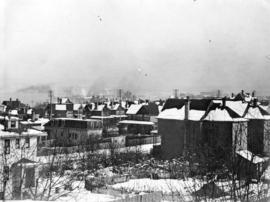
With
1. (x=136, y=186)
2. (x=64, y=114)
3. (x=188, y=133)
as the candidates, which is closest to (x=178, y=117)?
(x=188, y=133)

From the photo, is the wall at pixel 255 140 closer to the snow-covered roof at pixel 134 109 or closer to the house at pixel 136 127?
the house at pixel 136 127

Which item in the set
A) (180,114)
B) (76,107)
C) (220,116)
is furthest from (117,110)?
(220,116)

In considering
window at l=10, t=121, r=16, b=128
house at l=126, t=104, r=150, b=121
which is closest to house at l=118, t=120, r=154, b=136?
house at l=126, t=104, r=150, b=121

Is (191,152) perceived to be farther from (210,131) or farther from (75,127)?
(75,127)

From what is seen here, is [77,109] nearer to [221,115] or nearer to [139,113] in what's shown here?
[139,113]

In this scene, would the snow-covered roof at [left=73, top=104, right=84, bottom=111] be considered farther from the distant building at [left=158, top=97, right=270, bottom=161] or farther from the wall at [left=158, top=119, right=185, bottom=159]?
the wall at [left=158, top=119, right=185, bottom=159]

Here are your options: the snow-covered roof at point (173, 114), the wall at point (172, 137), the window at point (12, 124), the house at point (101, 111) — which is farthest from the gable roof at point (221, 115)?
the house at point (101, 111)
